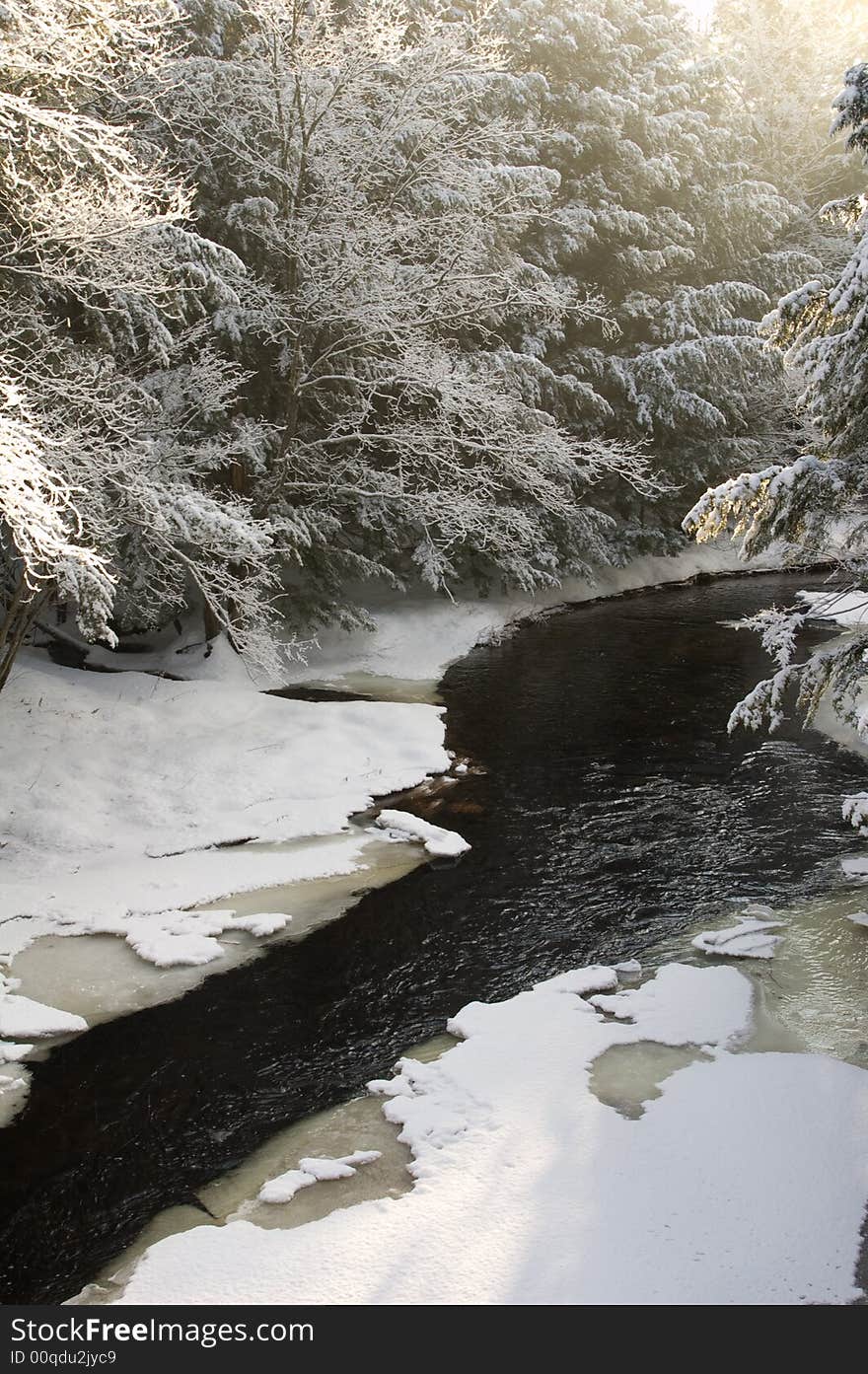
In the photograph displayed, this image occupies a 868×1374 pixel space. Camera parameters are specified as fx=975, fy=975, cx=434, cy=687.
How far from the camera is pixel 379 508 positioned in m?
16.9

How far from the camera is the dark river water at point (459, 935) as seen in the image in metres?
5.24

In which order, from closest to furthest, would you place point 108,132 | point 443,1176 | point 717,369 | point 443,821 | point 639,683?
1. point 443,1176
2. point 108,132
3. point 443,821
4. point 639,683
5. point 717,369

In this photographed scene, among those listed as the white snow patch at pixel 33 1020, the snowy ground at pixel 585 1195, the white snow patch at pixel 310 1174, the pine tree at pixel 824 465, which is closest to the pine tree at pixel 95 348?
the white snow patch at pixel 33 1020

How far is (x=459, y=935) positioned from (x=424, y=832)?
1979 millimetres

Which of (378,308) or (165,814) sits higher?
(378,308)

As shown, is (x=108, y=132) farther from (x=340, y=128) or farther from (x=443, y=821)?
(x=340, y=128)

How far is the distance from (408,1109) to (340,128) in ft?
44.8

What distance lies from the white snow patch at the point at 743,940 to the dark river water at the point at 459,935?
35 centimetres

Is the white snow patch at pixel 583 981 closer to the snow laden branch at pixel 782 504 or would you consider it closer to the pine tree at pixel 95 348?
the snow laden branch at pixel 782 504

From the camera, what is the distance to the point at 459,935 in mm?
7773

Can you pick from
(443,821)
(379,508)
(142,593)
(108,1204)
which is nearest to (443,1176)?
(108,1204)

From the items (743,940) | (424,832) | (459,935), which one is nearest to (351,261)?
(424,832)

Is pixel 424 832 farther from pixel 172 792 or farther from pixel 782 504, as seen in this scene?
pixel 782 504
